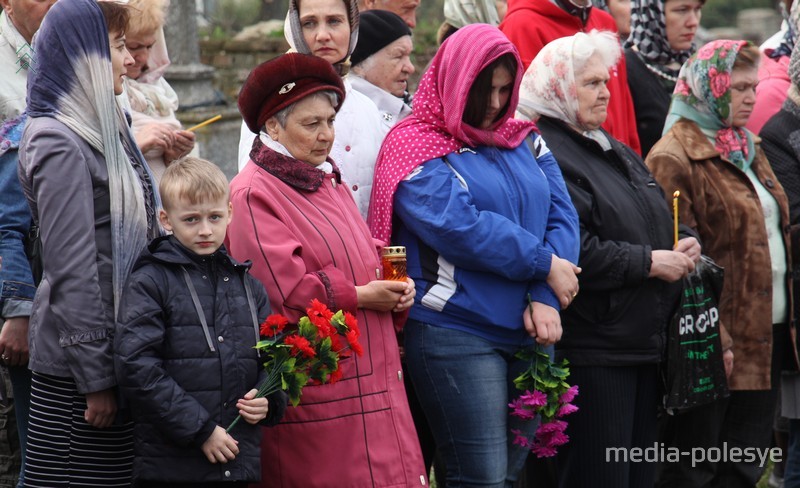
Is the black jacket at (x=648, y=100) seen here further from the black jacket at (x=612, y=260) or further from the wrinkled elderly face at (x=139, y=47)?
the wrinkled elderly face at (x=139, y=47)

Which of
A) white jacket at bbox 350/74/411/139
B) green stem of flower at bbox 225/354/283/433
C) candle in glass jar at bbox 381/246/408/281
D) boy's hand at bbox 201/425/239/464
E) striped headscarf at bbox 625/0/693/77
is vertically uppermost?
white jacket at bbox 350/74/411/139

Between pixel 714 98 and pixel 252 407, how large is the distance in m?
2.93

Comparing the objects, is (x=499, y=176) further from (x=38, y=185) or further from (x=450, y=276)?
(x=38, y=185)

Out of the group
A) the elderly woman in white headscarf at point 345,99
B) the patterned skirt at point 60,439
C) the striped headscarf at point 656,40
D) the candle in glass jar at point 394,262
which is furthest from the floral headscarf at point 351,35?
the striped headscarf at point 656,40

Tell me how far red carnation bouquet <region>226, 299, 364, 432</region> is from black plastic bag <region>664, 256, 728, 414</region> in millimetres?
1722

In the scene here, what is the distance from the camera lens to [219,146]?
9156 millimetres

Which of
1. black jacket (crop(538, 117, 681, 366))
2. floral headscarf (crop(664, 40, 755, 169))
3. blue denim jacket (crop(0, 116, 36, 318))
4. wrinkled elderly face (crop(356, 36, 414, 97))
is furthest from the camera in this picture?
floral headscarf (crop(664, 40, 755, 169))

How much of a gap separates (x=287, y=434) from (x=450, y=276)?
2.97 feet

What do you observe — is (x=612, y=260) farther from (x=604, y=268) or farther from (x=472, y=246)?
(x=472, y=246)

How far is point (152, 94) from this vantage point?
4.72m

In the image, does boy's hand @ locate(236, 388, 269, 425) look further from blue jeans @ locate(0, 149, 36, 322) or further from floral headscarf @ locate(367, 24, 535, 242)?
floral headscarf @ locate(367, 24, 535, 242)

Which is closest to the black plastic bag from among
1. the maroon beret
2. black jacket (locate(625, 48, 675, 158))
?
black jacket (locate(625, 48, 675, 158))

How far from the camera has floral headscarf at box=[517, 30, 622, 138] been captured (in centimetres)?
472

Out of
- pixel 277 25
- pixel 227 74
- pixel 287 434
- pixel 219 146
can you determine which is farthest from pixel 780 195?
pixel 277 25
